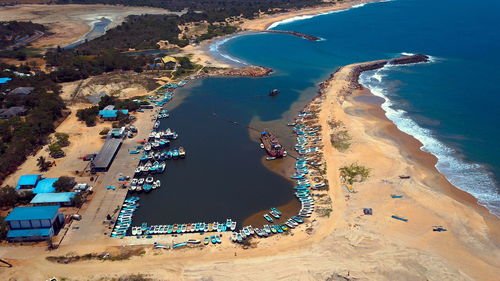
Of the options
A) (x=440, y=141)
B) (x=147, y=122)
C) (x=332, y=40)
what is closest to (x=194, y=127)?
(x=147, y=122)

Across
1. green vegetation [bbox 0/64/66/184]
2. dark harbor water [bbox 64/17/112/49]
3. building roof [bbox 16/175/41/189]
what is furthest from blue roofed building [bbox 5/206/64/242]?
dark harbor water [bbox 64/17/112/49]

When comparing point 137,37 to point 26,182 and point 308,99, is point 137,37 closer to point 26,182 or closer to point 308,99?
point 308,99

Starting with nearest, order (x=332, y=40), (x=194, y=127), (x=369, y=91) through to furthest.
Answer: (x=194, y=127)
(x=369, y=91)
(x=332, y=40)

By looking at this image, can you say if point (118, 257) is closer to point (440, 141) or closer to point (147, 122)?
point (147, 122)

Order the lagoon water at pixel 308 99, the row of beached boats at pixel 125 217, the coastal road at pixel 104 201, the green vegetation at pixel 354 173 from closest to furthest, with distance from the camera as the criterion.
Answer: the coastal road at pixel 104 201 → the row of beached boats at pixel 125 217 → the lagoon water at pixel 308 99 → the green vegetation at pixel 354 173

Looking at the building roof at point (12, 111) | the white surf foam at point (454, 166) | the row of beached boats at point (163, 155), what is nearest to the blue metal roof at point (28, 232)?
the row of beached boats at point (163, 155)

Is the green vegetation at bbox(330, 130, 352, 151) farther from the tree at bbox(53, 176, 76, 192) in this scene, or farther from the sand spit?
the tree at bbox(53, 176, 76, 192)

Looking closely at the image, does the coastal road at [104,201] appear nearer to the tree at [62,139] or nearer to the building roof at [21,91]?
the tree at [62,139]
